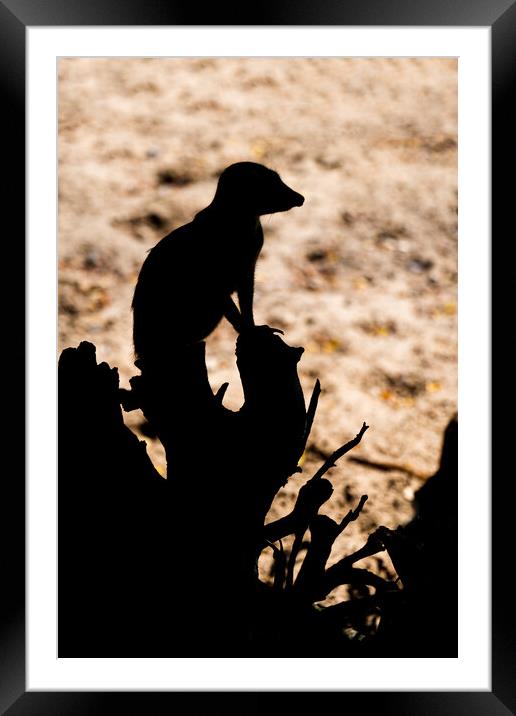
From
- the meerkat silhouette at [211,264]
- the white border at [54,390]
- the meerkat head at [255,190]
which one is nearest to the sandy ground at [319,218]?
the white border at [54,390]

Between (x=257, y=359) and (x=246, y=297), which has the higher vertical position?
(x=246, y=297)

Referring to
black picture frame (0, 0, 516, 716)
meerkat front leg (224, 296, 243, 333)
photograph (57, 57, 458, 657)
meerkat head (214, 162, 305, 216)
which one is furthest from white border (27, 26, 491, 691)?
meerkat front leg (224, 296, 243, 333)

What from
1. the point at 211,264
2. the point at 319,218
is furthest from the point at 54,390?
the point at 319,218

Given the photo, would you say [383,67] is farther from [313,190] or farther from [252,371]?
[252,371]

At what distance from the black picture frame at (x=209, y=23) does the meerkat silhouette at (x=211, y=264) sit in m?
0.35

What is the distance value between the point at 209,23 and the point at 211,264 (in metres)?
0.55

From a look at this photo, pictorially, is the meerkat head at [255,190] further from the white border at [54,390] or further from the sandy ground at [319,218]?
the sandy ground at [319,218]

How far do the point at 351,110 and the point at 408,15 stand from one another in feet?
12.5

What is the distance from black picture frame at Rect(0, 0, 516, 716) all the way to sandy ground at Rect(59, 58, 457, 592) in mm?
1410

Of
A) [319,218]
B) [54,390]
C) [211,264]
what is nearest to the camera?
[54,390]

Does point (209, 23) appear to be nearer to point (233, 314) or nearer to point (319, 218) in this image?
point (233, 314)

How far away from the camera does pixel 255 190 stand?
1.75 m

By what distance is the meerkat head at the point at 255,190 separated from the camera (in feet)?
5.74

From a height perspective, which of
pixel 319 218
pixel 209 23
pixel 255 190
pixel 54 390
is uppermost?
pixel 319 218
